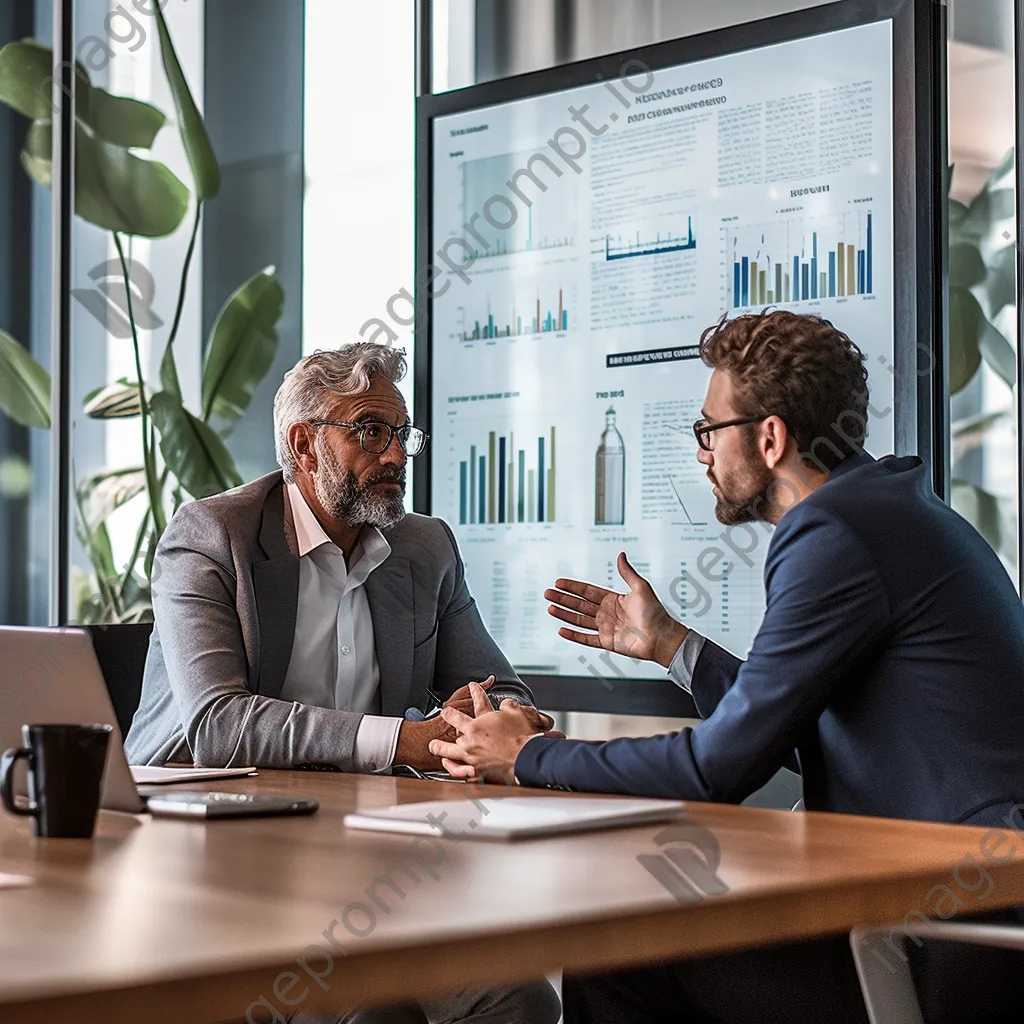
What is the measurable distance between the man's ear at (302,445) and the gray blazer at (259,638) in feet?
0.37

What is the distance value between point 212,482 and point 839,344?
2.59m

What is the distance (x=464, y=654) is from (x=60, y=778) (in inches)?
60.5

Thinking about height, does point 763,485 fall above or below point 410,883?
above

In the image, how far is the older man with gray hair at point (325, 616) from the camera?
2.48 m

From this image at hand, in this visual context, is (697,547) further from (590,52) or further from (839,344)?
(590,52)

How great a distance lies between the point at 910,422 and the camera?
293cm

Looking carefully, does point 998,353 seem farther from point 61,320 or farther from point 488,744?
point 61,320

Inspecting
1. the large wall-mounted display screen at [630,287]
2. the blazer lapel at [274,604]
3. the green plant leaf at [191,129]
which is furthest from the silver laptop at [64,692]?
the green plant leaf at [191,129]

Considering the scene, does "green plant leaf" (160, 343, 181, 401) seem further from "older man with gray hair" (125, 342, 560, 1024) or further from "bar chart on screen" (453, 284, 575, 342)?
"older man with gray hair" (125, 342, 560, 1024)

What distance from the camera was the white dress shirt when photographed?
2789 mm

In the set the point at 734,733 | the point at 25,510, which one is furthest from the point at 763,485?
the point at 25,510

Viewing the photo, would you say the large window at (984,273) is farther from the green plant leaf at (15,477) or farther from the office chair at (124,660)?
the green plant leaf at (15,477)

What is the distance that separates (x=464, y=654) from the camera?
2.98 meters

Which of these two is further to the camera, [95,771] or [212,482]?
[212,482]
